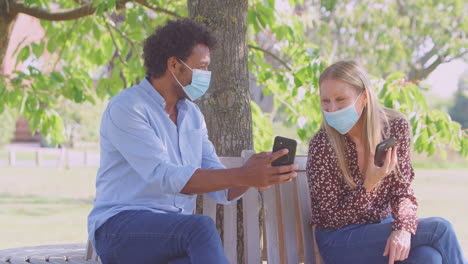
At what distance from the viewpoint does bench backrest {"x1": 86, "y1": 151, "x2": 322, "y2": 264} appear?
3.66 meters

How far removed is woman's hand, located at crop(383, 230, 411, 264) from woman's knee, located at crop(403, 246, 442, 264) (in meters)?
0.07

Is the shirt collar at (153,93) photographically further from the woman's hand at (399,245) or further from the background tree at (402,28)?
the background tree at (402,28)

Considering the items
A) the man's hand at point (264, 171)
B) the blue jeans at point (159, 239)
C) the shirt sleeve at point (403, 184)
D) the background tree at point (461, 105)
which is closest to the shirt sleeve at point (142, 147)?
the blue jeans at point (159, 239)

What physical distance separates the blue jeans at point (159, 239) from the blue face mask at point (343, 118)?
0.99 metres

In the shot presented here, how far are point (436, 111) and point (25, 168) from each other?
2072 centimetres

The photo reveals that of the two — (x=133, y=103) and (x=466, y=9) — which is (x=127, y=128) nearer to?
(x=133, y=103)

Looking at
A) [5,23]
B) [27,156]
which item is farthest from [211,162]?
[27,156]

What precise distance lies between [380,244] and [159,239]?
1.21 meters

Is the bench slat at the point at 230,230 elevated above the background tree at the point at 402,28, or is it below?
below

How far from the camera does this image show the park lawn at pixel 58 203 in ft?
33.5

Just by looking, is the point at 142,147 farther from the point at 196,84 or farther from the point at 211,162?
the point at 211,162

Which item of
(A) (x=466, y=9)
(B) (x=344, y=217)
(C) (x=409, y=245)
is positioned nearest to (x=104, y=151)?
(B) (x=344, y=217)

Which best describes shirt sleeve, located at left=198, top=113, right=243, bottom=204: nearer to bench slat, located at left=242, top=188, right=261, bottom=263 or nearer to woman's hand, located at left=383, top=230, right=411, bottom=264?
bench slat, located at left=242, top=188, right=261, bottom=263

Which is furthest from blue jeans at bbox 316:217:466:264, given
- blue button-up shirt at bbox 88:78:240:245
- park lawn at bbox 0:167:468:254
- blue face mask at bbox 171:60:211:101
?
park lawn at bbox 0:167:468:254
